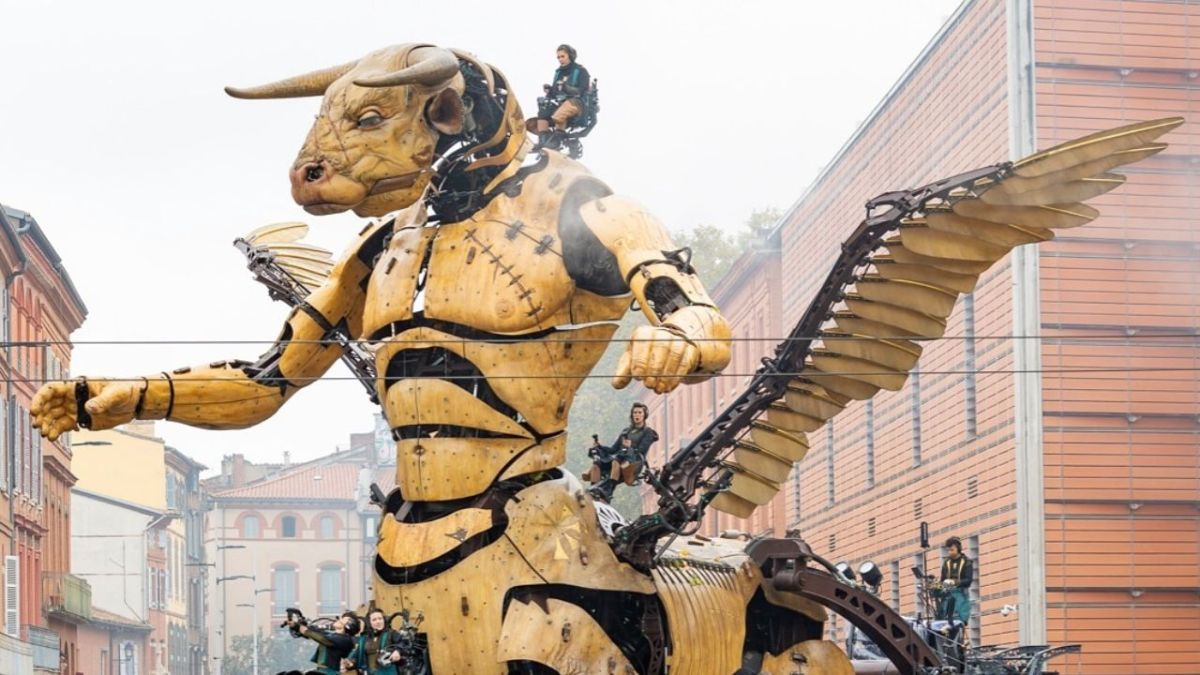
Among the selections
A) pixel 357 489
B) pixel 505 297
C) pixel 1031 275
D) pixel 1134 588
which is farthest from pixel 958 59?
pixel 357 489

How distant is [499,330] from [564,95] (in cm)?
161

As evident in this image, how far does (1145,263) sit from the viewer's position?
32.2m

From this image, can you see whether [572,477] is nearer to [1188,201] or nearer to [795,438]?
[795,438]

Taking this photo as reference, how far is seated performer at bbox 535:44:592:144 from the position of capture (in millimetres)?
12852

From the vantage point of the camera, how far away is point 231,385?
1269 centimetres

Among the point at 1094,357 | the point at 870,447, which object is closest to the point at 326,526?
the point at 870,447

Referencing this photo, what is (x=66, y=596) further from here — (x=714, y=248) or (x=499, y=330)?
(x=499, y=330)

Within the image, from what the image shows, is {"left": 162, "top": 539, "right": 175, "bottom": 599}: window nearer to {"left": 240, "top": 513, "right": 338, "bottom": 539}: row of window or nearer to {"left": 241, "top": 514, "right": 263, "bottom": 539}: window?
{"left": 240, "top": 513, "right": 338, "bottom": 539}: row of window

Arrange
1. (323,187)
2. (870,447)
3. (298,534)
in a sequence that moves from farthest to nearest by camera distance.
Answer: (298,534)
(870,447)
(323,187)

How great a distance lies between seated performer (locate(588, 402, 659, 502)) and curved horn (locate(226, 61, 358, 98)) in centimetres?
238

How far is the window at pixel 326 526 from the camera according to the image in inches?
4530

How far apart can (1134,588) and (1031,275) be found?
419 centimetres

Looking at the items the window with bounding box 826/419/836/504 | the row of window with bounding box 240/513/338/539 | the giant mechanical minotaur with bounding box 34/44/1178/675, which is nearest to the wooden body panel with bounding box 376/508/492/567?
the giant mechanical minotaur with bounding box 34/44/1178/675

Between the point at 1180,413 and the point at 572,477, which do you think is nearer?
the point at 572,477
